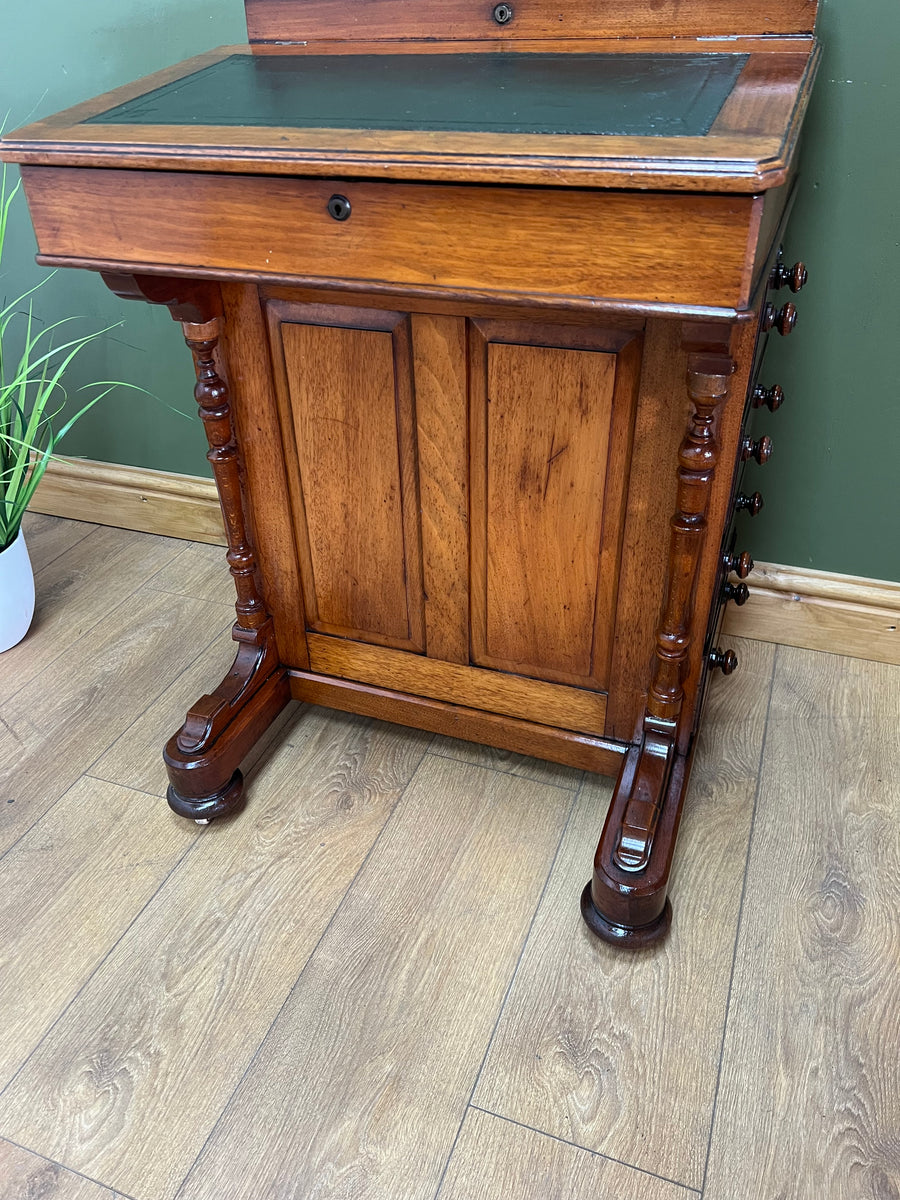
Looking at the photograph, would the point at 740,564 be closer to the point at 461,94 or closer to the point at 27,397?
the point at 461,94

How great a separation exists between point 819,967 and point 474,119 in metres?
1.10

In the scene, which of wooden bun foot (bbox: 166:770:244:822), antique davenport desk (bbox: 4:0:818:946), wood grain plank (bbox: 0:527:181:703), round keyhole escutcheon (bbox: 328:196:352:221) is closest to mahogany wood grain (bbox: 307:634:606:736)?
antique davenport desk (bbox: 4:0:818:946)

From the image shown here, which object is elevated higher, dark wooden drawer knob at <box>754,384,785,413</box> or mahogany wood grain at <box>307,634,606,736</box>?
dark wooden drawer knob at <box>754,384,785,413</box>

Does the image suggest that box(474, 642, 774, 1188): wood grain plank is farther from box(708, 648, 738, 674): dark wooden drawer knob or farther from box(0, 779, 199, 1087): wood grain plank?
box(0, 779, 199, 1087): wood grain plank

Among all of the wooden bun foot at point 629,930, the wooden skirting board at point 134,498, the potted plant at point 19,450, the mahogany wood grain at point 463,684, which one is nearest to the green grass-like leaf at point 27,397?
the potted plant at point 19,450

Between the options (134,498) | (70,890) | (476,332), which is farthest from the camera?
(134,498)

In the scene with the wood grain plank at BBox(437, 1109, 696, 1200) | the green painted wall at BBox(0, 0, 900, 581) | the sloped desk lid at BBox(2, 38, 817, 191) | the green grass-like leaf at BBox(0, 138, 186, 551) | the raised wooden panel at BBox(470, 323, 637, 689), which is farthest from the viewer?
the green grass-like leaf at BBox(0, 138, 186, 551)

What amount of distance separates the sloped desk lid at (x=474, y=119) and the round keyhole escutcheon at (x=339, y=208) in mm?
30

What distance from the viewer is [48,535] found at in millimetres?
2262

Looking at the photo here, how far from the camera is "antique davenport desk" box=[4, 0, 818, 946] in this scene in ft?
2.98

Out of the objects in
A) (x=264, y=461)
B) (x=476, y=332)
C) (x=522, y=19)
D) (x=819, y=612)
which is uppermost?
(x=522, y=19)

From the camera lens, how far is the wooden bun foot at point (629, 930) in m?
1.28

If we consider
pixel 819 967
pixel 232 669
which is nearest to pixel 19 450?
pixel 232 669

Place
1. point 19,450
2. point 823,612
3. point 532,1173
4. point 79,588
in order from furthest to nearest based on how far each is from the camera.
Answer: point 79,588 < point 19,450 < point 823,612 < point 532,1173
